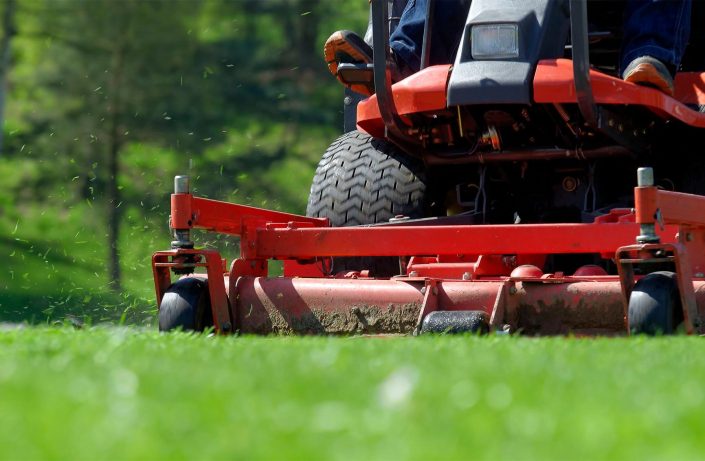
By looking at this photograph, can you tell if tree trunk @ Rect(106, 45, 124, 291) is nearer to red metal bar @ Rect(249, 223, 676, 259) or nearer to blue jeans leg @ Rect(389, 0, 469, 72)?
blue jeans leg @ Rect(389, 0, 469, 72)

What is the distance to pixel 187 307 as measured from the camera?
6.45m

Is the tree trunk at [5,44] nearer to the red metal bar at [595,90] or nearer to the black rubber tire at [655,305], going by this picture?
the red metal bar at [595,90]

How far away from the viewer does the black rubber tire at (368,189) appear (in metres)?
7.67

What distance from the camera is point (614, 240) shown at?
6191 millimetres

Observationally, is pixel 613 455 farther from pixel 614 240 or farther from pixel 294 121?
pixel 294 121

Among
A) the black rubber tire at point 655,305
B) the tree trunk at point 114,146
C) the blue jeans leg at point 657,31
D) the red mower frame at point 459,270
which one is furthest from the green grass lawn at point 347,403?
the tree trunk at point 114,146

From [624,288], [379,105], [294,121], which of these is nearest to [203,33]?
[294,121]

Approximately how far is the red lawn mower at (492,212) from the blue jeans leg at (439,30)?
0.11 meters

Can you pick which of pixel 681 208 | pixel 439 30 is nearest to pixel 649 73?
pixel 681 208

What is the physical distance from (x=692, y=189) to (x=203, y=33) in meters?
13.6

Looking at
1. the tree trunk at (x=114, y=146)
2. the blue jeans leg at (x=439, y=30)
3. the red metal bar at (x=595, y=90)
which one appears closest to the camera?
the red metal bar at (x=595, y=90)

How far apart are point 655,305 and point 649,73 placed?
4.83 feet

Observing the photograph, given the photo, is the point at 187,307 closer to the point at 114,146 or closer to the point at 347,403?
the point at 347,403

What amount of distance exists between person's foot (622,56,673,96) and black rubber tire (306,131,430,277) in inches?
56.2
